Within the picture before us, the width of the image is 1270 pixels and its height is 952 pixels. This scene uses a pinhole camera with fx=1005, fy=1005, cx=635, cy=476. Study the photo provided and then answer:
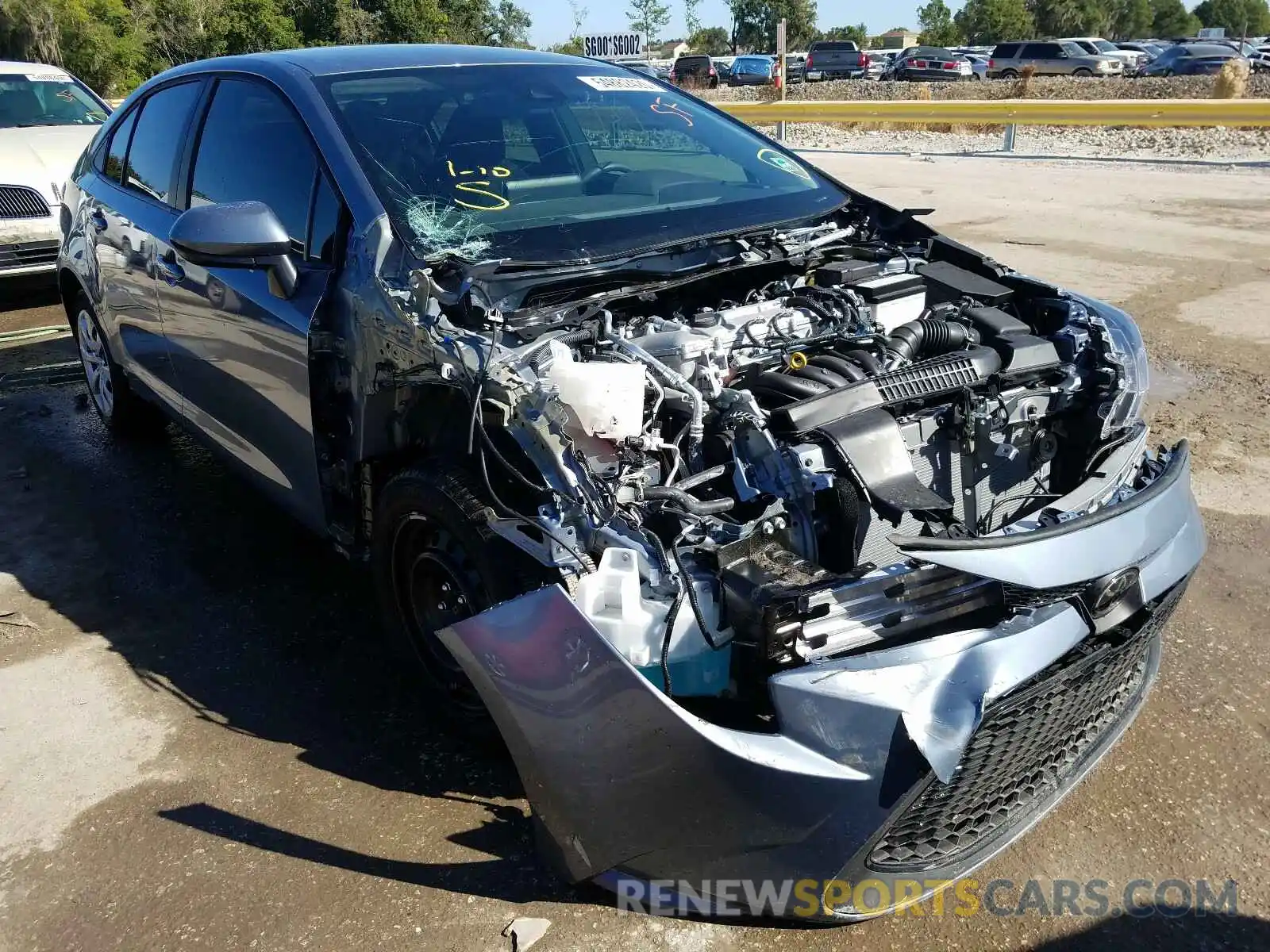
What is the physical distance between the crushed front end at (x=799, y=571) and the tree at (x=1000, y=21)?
6713 centimetres

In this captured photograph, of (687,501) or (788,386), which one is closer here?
(687,501)

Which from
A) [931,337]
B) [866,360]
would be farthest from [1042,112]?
[866,360]

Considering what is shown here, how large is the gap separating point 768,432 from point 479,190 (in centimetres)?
142

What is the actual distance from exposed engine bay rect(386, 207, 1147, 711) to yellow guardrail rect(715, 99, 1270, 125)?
36.8ft

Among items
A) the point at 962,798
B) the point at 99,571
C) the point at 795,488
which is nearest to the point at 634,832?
the point at 962,798

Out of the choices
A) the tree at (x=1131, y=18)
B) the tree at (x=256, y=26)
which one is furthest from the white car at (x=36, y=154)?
the tree at (x=1131, y=18)

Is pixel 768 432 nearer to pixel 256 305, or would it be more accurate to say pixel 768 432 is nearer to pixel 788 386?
pixel 788 386

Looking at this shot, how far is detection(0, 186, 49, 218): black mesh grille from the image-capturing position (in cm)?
Result: 793

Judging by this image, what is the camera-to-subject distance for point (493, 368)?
2451 mm

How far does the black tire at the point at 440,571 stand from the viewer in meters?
2.47

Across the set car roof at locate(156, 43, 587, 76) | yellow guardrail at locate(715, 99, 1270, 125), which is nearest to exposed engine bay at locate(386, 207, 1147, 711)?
car roof at locate(156, 43, 587, 76)

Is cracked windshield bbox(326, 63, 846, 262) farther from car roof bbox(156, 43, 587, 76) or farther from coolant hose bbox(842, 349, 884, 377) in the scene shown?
coolant hose bbox(842, 349, 884, 377)

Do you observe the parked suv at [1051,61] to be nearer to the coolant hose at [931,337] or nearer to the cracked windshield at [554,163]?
the cracked windshield at [554,163]

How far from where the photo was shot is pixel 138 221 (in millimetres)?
4258
